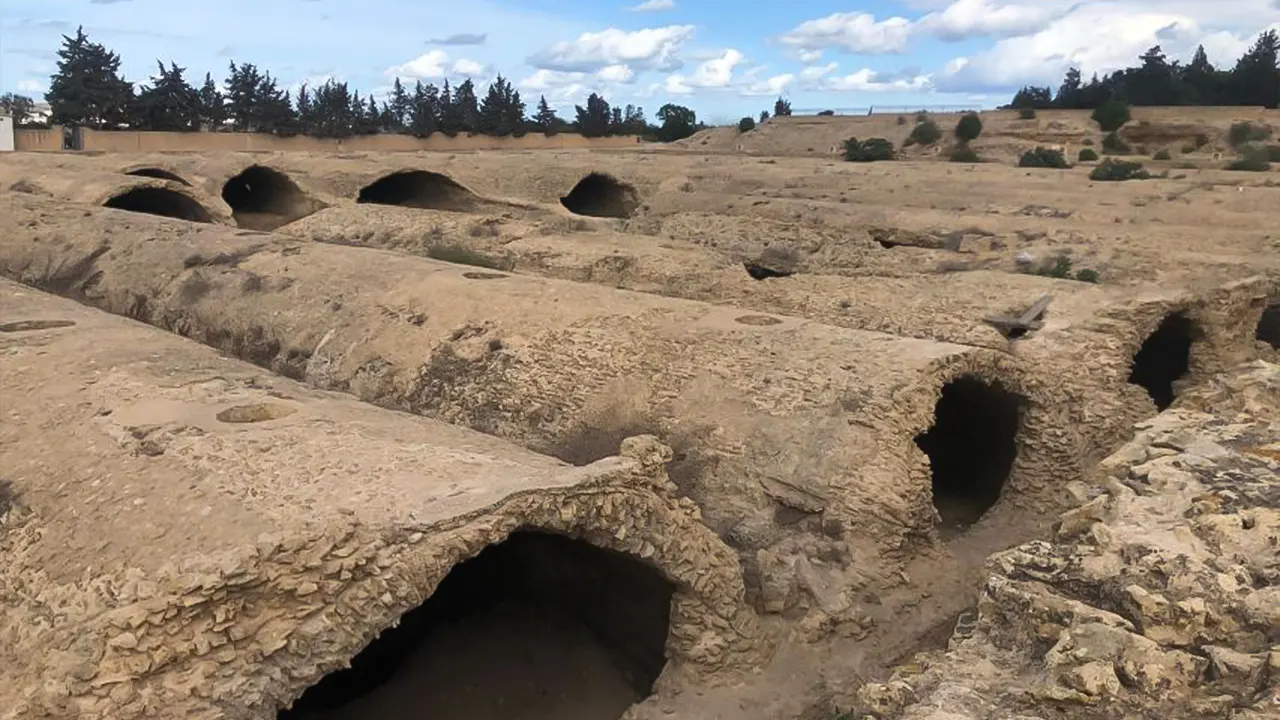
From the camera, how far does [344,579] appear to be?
23.4ft

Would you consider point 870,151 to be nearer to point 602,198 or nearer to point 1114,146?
point 1114,146

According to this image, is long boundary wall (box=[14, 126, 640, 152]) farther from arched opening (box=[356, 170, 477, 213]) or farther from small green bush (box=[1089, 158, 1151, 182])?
small green bush (box=[1089, 158, 1151, 182])

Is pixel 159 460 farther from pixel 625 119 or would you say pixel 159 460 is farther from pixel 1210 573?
pixel 625 119

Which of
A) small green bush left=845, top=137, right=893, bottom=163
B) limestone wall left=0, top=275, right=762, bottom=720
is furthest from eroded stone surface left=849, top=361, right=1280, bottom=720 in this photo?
small green bush left=845, top=137, right=893, bottom=163

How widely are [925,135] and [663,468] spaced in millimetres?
45777

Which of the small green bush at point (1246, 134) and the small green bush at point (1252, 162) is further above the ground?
the small green bush at point (1246, 134)

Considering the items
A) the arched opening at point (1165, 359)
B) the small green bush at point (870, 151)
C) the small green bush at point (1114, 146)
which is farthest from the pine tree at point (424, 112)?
the arched opening at point (1165, 359)

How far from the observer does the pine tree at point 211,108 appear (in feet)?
192

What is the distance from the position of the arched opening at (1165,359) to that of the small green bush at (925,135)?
1398 inches

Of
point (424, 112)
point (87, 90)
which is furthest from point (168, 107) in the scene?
point (424, 112)

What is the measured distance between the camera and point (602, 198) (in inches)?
1248

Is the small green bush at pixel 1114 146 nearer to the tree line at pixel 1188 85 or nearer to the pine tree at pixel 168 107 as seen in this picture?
the tree line at pixel 1188 85

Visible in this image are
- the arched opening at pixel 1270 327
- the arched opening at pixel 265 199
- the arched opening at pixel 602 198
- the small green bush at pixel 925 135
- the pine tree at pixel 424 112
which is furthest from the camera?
the pine tree at pixel 424 112

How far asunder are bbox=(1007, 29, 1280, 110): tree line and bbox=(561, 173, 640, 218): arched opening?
33.6m
